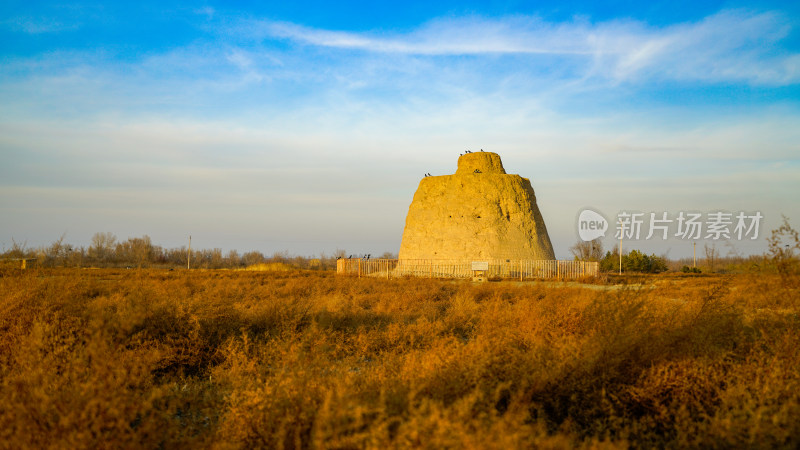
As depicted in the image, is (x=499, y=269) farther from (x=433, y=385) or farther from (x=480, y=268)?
(x=433, y=385)

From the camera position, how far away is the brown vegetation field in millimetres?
2959

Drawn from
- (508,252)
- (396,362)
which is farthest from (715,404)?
(508,252)

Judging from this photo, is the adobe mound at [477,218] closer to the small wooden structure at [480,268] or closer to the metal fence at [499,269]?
the metal fence at [499,269]

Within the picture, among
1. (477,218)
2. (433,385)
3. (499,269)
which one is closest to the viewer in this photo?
(433,385)

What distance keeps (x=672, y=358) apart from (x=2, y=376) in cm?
675

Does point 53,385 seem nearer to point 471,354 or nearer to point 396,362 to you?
point 396,362

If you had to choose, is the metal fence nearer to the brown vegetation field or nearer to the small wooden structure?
the small wooden structure

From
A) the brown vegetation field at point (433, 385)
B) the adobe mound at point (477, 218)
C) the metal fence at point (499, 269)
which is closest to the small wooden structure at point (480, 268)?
the metal fence at point (499, 269)

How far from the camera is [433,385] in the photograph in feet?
12.4

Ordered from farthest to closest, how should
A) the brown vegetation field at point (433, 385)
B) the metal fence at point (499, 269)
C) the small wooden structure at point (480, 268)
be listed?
the metal fence at point (499, 269)
the small wooden structure at point (480, 268)
the brown vegetation field at point (433, 385)

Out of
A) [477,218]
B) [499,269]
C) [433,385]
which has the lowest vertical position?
[433,385]

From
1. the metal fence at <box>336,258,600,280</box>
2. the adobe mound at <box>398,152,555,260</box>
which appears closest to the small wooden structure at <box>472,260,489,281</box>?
the metal fence at <box>336,258,600,280</box>

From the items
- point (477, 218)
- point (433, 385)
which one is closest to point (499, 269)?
point (477, 218)

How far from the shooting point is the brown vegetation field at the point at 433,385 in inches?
116
